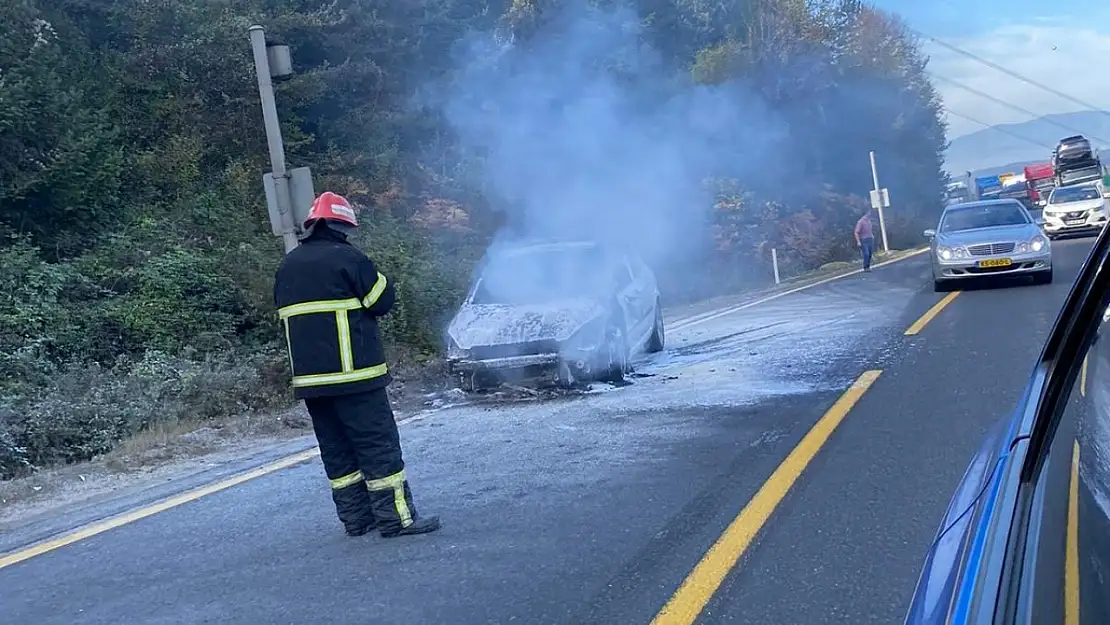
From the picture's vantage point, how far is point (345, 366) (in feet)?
17.6

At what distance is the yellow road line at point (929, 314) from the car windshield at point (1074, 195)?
43.4ft

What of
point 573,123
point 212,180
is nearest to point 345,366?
point 573,123

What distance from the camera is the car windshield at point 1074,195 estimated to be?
87.6 feet

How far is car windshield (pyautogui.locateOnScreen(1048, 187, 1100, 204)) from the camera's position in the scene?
26.7 metres

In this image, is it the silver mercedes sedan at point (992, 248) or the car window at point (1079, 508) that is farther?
the silver mercedes sedan at point (992, 248)

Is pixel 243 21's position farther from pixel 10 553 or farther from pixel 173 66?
pixel 10 553

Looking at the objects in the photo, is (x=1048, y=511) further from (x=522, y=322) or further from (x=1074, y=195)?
(x=1074, y=195)

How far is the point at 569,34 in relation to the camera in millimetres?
20984

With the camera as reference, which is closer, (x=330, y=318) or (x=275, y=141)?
(x=330, y=318)

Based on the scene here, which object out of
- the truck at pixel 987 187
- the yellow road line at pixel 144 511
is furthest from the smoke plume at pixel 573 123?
the truck at pixel 987 187

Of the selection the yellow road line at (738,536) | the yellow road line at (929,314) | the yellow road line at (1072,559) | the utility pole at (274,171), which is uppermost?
the utility pole at (274,171)

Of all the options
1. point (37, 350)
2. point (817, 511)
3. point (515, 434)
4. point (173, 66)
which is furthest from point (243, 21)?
point (817, 511)

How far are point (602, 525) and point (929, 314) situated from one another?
31.0 feet

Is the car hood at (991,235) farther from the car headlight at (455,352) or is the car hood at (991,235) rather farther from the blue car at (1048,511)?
the blue car at (1048,511)
